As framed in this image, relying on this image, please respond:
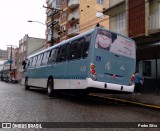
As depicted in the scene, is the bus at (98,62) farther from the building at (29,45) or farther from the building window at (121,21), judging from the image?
the building at (29,45)

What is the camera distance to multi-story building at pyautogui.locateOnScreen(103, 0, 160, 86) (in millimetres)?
18094

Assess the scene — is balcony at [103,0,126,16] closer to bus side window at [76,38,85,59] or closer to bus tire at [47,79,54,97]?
bus tire at [47,79,54,97]

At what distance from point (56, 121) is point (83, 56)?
4.80 meters

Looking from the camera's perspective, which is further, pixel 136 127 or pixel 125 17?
pixel 125 17

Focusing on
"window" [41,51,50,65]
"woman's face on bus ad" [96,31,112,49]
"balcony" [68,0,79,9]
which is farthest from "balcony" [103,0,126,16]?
"balcony" [68,0,79,9]

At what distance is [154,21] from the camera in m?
18.2

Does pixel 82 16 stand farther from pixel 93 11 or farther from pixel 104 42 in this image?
pixel 104 42

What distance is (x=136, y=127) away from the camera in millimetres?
7254

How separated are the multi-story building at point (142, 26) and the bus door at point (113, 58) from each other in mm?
5161

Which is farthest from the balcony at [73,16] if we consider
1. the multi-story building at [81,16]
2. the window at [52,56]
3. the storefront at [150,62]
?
the window at [52,56]

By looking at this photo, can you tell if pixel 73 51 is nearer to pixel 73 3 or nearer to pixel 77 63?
pixel 77 63

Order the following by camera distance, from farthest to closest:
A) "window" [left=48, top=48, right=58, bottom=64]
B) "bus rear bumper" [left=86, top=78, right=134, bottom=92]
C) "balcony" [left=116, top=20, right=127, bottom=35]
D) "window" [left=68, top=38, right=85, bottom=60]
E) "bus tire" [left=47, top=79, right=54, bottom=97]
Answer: "balcony" [left=116, top=20, right=127, bottom=35]
"window" [left=48, top=48, right=58, bottom=64]
"bus tire" [left=47, top=79, right=54, bottom=97]
"window" [left=68, top=38, right=85, bottom=60]
"bus rear bumper" [left=86, top=78, right=134, bottom=92]

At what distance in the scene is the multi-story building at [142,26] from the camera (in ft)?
59.4

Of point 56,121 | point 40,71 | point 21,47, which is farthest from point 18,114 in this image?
point 21,47
